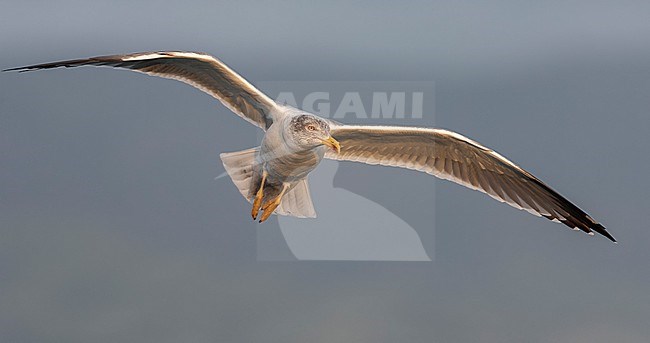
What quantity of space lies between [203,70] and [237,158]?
23.6 inches

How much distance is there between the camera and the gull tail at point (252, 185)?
6.69 meters

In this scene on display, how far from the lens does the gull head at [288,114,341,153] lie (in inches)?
243

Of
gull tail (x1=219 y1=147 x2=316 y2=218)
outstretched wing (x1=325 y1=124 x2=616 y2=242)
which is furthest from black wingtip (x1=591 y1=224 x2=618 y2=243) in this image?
gull tail (x1=219 y1=147 x2=316 y2=218)

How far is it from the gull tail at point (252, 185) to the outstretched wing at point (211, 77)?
0.94ft

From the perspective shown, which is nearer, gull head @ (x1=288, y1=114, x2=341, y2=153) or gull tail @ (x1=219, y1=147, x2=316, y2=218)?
gull head @ (x1=288, y1=114, x2=341, y2=153)

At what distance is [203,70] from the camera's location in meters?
6.67

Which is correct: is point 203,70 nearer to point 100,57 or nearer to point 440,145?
point 100,57

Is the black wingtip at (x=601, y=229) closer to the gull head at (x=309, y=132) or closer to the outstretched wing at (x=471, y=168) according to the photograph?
the outstretched wing at (x=471, y=168)

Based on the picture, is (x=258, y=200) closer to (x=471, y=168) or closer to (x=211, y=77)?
(x=211, y=77)

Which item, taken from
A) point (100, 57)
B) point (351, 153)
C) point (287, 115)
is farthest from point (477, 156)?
point (100, 57)

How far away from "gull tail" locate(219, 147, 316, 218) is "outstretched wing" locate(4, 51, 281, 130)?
29 cm

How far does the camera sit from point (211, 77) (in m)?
6.75

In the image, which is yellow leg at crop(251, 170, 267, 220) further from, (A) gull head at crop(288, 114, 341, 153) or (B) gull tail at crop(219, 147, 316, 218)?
(A) gull head at crop(288, 114, 341, 153)

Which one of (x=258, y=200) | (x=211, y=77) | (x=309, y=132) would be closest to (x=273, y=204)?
(x=258, y=200)
